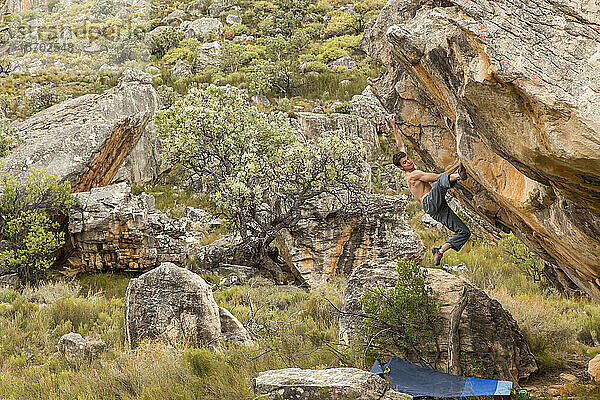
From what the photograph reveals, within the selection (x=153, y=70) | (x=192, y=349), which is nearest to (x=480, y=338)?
(x=192, y=349)

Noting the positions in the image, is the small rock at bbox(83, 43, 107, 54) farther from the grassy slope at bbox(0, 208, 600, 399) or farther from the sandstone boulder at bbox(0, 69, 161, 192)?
the grassy slope at bbox(0, 208, 600, 399)

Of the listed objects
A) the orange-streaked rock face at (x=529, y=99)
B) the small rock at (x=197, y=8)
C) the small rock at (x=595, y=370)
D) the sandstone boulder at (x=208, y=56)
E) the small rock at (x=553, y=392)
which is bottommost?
the sandstone boulder at (x=208, y=56)

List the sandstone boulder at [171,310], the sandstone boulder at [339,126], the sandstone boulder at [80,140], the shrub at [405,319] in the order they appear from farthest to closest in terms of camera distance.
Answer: the sandstone boulder at [339,126] < the sandstone boulder at [80,140] < the sandstone boulder at [171,310] < the shrub at [405,319]

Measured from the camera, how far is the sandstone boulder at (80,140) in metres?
15.5

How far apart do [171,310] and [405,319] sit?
3960mm

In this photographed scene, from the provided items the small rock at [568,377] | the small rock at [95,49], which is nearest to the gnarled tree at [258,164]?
the small rock at [568,377]

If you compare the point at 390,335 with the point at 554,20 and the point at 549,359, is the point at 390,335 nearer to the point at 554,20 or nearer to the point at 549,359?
the point at 549,359

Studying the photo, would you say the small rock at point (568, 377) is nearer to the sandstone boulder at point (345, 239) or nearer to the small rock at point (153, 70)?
the sandstone boulder at point (345, 239)

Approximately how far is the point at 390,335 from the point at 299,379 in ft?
6.94

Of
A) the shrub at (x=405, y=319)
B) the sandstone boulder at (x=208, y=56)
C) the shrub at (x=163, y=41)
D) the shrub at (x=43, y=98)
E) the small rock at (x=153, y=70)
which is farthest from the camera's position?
the shrub at (x=163, y=41)

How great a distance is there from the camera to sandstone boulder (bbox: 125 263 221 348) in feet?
26.2

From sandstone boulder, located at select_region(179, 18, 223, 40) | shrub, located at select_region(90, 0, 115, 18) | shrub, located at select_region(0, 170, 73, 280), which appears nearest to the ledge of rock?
shrub, located at select_region(0, 170, 73, 280)

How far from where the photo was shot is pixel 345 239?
1505cm

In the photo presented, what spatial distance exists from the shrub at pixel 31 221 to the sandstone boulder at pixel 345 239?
Result: 22.2 feet
